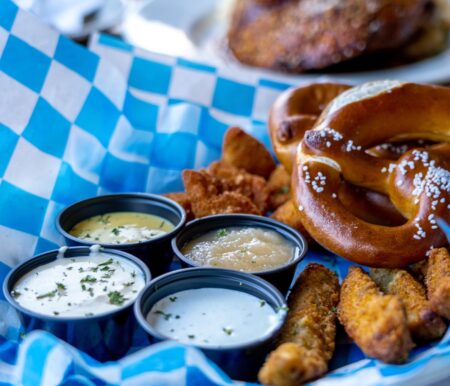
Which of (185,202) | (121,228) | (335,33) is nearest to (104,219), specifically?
(121,228)

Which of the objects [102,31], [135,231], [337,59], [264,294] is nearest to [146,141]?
[135,231]

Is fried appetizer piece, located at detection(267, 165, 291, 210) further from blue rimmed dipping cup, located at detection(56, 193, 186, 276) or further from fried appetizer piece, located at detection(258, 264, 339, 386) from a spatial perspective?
fried appetizer piece, located at detection(258, 264, 339, 386)

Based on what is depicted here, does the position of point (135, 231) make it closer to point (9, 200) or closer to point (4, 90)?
point (9, 200)

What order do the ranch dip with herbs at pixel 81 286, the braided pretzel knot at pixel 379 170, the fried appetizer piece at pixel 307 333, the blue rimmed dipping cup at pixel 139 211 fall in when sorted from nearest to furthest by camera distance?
the fried appetizer piece at pixel 307 333, the ranch dip with herbs at pixel 81 286, the braided pretzel knot at pixel 379 170, the blue rimmed dipping cup at pixel 139 211

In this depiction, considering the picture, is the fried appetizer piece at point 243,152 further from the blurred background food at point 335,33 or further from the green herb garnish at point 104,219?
the blurred background food at point 335,33

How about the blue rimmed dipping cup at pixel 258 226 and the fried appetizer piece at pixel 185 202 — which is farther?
the fried appetizer piece at pixel 185 202

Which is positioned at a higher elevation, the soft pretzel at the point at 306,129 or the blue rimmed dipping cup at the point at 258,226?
the soft pretzel at the point at 306,129

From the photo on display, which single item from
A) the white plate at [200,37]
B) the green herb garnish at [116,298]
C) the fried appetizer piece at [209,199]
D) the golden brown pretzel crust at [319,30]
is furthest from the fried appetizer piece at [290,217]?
the golden brown pretzel crust at [319,30]

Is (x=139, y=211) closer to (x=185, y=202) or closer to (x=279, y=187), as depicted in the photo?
(x=185, y=202)
